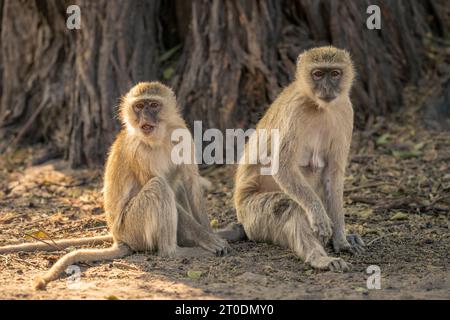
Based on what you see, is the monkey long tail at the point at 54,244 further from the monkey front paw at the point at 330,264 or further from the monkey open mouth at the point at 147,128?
the monkey front paw at the point at 330,264

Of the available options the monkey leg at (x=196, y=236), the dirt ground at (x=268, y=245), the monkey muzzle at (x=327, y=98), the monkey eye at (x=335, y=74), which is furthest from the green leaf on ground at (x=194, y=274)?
the monkey eye at (x=335, y=74)

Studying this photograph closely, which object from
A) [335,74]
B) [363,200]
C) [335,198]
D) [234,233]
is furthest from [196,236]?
[363,200]

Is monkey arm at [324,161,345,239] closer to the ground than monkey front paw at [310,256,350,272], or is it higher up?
higher up

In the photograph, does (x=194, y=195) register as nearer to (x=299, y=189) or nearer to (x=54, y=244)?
(x=299, y=189)

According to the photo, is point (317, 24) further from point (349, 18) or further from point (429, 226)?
point (429, 226)

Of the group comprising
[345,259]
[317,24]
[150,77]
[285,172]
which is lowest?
[345,259]

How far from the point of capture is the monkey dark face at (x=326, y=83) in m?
7.29

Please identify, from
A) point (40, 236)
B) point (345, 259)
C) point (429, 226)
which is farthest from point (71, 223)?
point (429, 226)

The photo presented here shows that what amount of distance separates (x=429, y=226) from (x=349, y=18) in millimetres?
3751

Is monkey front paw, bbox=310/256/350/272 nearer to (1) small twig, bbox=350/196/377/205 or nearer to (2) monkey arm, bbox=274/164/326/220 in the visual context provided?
(2) monkey arm, bbox=274/164/326/220

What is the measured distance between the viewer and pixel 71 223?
8.97m

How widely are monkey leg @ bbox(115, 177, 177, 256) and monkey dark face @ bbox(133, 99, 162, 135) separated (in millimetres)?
492

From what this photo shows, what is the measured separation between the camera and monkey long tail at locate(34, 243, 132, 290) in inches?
251

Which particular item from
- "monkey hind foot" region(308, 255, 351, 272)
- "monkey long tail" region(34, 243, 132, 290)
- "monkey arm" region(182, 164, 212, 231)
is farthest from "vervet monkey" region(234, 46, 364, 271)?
"monkey long tail" region(34, 243, 132, 290)
